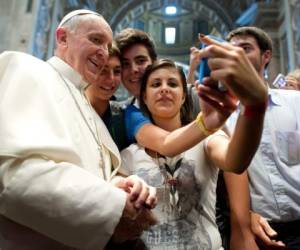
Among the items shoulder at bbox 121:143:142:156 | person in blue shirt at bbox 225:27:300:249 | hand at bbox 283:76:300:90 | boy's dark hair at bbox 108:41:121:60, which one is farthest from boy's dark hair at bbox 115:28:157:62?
hand at bbox 283:76:300:90

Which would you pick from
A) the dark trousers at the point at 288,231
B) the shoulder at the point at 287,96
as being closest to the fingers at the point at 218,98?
the dark trousers at the point at 288,231

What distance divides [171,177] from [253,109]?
2.44 feet

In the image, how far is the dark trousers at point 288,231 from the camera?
208 cm

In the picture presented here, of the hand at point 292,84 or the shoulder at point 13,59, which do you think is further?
the hand at point 292,84

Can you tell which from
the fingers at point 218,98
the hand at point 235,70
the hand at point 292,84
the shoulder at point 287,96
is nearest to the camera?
the hand at point 235,70

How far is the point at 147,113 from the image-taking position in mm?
2145

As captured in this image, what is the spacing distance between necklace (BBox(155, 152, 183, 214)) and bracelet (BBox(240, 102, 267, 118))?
70 cm

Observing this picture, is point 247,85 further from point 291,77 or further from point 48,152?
point 291,77

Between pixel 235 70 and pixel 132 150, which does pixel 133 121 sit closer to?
pixel 132 150

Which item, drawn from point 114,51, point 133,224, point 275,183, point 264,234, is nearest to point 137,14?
point 114,51

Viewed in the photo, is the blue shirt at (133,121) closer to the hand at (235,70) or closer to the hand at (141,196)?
the hand at (141,196)

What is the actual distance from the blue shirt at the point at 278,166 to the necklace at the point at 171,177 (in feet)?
2.04

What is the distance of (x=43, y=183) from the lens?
4.18 feet

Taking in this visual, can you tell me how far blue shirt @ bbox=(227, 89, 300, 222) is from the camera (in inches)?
85.7
